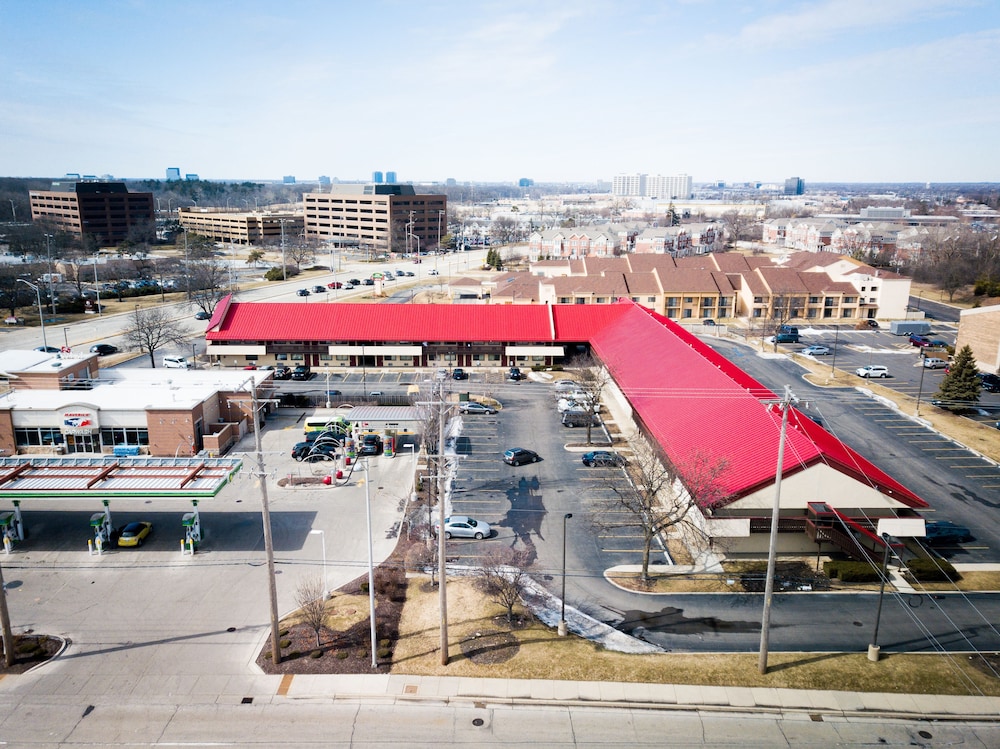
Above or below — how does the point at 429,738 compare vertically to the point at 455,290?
below

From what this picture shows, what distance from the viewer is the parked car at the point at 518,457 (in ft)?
135

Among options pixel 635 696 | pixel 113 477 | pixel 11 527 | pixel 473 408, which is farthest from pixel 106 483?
pixel 635 696

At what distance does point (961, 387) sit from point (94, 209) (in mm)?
153684

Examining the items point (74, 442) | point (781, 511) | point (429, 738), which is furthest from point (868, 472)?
point (74, 442)

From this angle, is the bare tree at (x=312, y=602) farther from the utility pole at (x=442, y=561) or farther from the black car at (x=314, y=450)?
the black car at (x=314, y=450)

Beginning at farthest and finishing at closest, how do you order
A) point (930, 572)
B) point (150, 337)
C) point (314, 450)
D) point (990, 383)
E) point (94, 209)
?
1. point (94, 209)
2. point (150, 337)
3. point (990, 383)
4. point (314, 450)
5. point (930, 572)

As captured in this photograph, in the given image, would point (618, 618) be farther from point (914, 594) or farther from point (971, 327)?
point (971, 327)

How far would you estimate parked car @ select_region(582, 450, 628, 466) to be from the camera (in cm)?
4050

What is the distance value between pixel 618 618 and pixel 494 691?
6.20 m

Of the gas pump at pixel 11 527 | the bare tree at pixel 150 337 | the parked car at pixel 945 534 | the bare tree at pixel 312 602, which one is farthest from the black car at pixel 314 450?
the parked car at pixel 945 534

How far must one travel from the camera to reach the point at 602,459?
40.8 meters

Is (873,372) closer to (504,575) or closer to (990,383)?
(990,383)

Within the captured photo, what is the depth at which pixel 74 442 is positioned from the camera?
142ft

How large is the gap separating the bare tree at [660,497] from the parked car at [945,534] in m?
10.7
